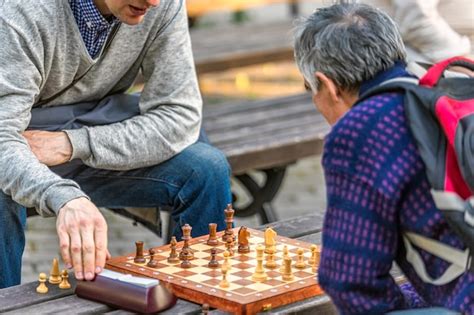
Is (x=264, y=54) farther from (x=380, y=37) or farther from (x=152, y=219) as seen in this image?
(x=380, y=37)

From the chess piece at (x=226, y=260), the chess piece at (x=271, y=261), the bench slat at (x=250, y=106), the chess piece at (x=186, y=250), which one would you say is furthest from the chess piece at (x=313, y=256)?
the bench slat at (x=250, y=106)

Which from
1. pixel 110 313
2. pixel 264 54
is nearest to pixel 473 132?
pixel 110 313

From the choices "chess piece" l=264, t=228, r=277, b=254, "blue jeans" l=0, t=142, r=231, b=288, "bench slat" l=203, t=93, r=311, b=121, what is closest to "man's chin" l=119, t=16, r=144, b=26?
"blue jeans" l=0, t=142, r=231, b=288

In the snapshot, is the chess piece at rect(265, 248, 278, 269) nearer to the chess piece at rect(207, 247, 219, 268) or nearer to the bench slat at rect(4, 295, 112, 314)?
the chess piece at rect(207, 247, 219, 268)

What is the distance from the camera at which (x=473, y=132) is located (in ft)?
8.52

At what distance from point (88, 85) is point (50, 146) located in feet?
0.94

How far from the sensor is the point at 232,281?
10.0 ft

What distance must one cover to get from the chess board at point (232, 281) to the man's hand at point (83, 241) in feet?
0.36

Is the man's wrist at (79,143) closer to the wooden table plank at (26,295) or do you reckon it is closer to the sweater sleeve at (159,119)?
the sweater sleeve at (159,119)

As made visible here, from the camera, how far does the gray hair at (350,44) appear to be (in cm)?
271

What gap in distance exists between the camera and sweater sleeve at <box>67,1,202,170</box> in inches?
150

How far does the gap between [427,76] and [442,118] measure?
19 centimetres

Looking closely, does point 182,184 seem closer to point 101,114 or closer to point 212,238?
point 101,114

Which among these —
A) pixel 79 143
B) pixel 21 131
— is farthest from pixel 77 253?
pixel 79 143
